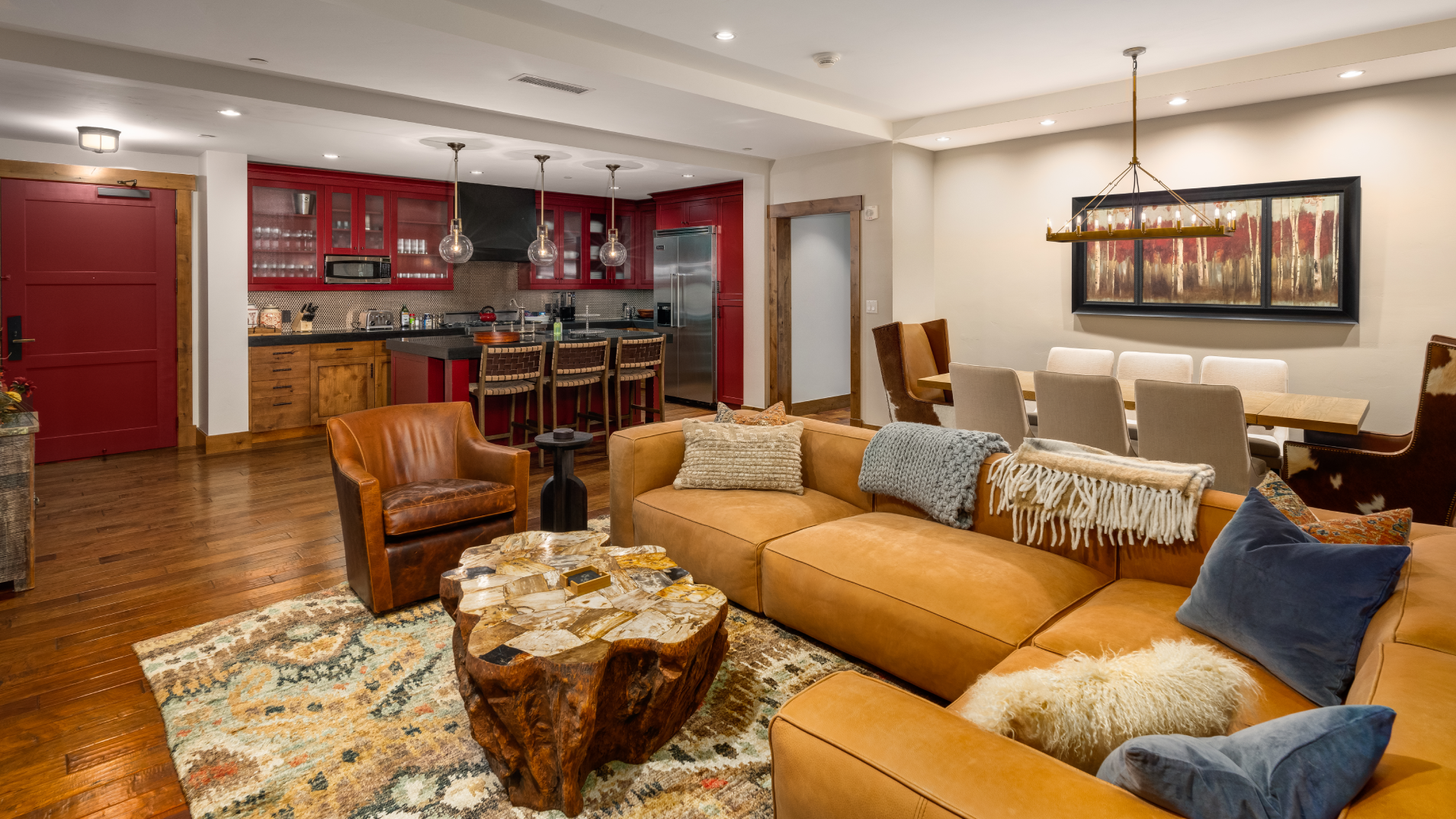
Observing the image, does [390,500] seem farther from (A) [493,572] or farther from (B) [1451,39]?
(B) [1451,39]

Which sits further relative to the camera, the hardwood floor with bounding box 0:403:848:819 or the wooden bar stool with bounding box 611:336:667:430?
the wooden bar stool with bounding box 611:336:667:430

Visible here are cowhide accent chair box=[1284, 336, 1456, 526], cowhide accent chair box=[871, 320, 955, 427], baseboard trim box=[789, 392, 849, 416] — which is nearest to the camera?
cowhide accent chair box=[1284, 336, 1456, 526]

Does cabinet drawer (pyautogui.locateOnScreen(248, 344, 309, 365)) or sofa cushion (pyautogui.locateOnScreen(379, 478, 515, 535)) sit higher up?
cabinet drawer (pyautogui.locateOnScreen(248, 344, 309, 365))

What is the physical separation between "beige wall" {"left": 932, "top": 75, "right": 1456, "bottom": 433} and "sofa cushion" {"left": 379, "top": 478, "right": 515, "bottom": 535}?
451cm

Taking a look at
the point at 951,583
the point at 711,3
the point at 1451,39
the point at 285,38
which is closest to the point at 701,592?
the point at 951,583

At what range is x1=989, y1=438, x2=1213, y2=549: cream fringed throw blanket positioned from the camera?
225 centimetres

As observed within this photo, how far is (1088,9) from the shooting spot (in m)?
3.70

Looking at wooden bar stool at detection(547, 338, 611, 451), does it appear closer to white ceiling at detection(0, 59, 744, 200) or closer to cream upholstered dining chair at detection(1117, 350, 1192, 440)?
white ceiling at detection(0, 59, 744, 200)

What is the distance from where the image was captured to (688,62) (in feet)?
15.0

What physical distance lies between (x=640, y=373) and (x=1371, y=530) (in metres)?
5.16

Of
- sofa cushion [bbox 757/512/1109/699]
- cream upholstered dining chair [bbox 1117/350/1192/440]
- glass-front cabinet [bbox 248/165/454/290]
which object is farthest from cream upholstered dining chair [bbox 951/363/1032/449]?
glass-front cabinet [bbox 248/165/454/290]

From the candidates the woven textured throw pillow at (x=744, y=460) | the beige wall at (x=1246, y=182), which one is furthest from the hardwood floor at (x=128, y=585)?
the beige wall at (x=1246, y=182)

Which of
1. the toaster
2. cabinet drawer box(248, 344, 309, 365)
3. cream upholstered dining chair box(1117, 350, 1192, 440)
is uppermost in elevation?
the toaster

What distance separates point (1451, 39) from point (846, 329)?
511 centimetres
